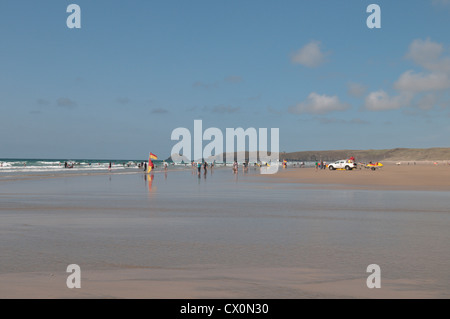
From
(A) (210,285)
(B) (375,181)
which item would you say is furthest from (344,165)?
(A) (210,285)

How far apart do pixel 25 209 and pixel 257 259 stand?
1255 centimetres

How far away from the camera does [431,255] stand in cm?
909

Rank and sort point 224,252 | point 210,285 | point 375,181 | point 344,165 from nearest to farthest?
point 210,285
point 224,252
point 375,181
point 344,165

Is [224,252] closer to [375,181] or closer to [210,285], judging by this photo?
[210,285]

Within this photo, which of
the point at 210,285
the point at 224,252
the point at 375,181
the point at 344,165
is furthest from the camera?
the point at 344,165

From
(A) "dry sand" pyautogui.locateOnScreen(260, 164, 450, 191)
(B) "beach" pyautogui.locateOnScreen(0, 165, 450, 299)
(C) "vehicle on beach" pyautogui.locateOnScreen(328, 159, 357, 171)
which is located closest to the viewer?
(B) "beach" pyautogui.locateOnScreen(0, 165, 450, 299)

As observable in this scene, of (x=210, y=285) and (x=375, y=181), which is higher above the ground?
(x=375, y=181)

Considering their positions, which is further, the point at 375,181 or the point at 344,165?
the point at 344,165

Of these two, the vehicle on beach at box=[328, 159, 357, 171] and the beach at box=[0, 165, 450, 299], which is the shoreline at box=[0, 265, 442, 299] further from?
the vehicle on beach at box=[328, 159, 357, 171]

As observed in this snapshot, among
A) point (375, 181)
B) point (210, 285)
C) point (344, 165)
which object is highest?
point (344, 165)

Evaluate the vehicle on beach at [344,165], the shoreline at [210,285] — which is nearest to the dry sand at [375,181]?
the shoreline at [210,285]

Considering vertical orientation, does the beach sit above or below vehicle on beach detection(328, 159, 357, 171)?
below

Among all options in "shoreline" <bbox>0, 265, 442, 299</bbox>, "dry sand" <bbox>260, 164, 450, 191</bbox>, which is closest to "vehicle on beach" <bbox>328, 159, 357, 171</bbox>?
"dry sand" <bbox>260, 164, 450, 191</bbox>
